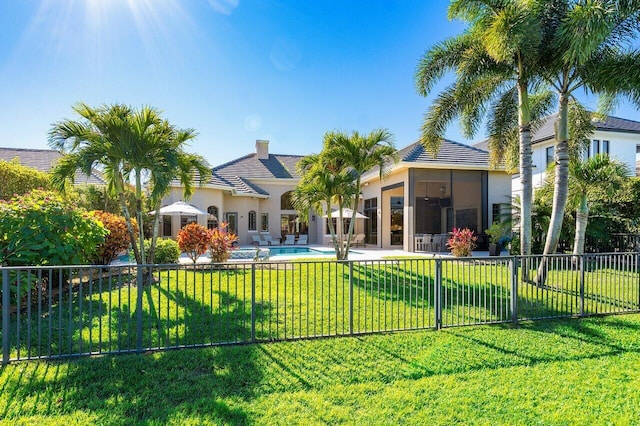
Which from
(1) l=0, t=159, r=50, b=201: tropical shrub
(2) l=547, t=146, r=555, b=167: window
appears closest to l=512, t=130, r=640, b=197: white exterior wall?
(2) l=547, t=146, r=555, b=167: window

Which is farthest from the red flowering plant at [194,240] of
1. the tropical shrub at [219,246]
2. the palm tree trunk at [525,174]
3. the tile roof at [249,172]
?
the palm tree trunk at [525,174]

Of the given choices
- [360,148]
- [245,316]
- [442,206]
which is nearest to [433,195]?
[442,206]

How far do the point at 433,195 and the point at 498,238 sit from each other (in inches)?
279

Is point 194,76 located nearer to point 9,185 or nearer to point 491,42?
point 9,185

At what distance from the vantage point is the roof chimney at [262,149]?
97.6ft

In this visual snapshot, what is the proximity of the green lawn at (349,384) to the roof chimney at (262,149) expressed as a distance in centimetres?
2594

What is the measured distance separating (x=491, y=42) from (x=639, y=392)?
823cm

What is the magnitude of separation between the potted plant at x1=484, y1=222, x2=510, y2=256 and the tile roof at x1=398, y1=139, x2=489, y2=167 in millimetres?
4142

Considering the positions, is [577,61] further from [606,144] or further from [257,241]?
[257,241]

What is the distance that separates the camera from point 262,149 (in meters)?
29.8

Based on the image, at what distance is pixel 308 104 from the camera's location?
1916cm

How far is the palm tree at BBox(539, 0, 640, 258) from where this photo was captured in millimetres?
8586

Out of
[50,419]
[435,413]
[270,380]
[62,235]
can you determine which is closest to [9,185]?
[62,235]

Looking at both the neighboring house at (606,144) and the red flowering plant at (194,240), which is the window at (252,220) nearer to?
the red flowering plant at (194,240)
